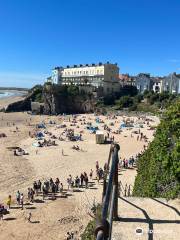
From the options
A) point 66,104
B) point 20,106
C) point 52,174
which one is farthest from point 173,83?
point 52,174

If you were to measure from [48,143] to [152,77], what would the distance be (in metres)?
88.1

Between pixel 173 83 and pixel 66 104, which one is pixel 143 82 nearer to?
pixel 173 83

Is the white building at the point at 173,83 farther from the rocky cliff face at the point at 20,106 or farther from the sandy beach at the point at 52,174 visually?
the sandy beach at the point at 52,174

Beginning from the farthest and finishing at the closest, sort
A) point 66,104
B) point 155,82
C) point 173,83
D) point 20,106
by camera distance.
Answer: point 155,82 → point 173,83 → point 20,106 → point 66,104

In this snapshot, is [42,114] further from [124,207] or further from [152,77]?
[124,207]

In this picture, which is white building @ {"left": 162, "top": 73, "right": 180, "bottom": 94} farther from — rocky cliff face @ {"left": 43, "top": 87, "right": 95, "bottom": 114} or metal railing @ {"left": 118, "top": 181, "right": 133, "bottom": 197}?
metal railing @ {"left": 118, "top": 181, "right": 133, "bottom": 197}

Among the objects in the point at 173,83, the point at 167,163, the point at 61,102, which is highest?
the point at 173,83

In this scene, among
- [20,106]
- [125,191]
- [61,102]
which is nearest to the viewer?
[125,191]

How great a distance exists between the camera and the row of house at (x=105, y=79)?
105938mm

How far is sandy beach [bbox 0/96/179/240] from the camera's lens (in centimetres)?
1766

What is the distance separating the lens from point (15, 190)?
24.6 metres

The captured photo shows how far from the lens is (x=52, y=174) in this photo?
29438 millimetres

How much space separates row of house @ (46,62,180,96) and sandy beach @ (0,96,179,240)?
157ft

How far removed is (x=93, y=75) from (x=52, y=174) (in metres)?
87.8
